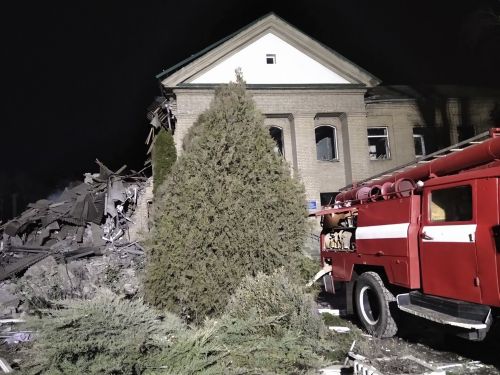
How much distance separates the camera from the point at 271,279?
538cm

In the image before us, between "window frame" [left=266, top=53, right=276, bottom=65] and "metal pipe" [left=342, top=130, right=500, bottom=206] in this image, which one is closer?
"metal pipe" [left=342, top=130, right=500, bottom=206]

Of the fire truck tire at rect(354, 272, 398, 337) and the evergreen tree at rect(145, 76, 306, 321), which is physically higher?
the evergreen tree at rect(145, 76, 306, 321)

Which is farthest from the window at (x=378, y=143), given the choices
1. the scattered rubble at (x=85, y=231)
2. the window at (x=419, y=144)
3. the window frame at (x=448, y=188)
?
the window frame at (x=448, y=188)

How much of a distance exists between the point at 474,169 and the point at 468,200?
1.55 feet

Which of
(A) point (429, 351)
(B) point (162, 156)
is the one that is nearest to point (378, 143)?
(B) point (162, 156)

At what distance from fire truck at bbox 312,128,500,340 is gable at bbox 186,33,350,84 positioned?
42.3 feet

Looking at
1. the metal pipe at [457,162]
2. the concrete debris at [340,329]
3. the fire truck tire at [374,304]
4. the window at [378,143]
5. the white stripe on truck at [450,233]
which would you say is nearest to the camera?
the white stripe on truck at [450,233]

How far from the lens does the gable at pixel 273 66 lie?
773 inches

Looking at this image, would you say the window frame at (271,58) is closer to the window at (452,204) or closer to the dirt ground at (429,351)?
the dirt ground at (429,351)

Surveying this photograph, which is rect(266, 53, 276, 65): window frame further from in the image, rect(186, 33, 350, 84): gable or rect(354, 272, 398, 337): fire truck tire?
rect(354, 272, 398, 337): fire truck tire

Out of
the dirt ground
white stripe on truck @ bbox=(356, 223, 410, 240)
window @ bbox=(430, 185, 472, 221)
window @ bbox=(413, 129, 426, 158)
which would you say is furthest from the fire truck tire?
window @ bbox=(413, 129, 426, 158)

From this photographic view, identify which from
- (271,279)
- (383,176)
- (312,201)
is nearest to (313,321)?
(271,279)

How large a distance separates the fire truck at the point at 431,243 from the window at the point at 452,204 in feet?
0.04

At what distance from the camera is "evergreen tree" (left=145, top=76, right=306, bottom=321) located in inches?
221
